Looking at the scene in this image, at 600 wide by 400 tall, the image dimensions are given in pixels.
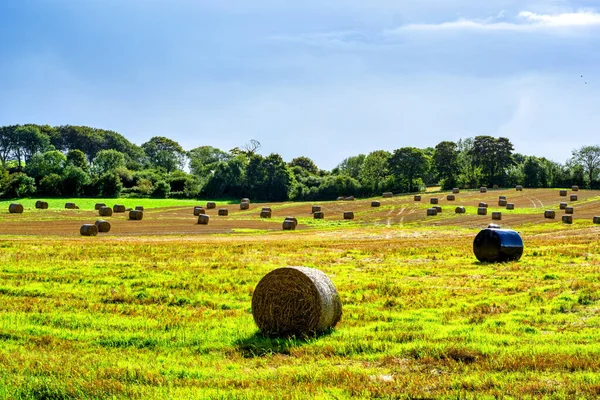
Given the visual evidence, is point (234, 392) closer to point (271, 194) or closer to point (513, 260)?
point (513, 260)

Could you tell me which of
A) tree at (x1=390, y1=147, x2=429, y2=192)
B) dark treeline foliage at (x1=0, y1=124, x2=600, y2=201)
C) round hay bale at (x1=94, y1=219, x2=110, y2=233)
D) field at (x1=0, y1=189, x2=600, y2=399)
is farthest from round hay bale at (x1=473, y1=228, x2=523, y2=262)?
tree at (x1=390, y1=147, x2=429, y2=192)

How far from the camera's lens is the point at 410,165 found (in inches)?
5246

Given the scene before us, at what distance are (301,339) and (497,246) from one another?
16.4m

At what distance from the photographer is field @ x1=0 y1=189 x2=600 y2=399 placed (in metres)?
9.37

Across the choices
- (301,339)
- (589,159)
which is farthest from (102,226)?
(589,159)

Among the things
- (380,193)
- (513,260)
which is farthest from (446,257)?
(380,193)

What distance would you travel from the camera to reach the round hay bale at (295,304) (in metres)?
13.1

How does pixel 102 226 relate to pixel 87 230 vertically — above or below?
above

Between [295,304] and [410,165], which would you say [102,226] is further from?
[410,165]

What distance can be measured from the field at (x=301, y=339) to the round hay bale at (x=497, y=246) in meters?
0.87

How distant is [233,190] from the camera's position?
131375 millimetres

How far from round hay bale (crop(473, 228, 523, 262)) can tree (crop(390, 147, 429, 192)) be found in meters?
106

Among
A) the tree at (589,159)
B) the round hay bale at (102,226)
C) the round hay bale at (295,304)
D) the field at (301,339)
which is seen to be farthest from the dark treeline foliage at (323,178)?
the round hay bale at (295,304)

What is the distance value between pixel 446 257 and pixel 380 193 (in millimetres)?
99627
